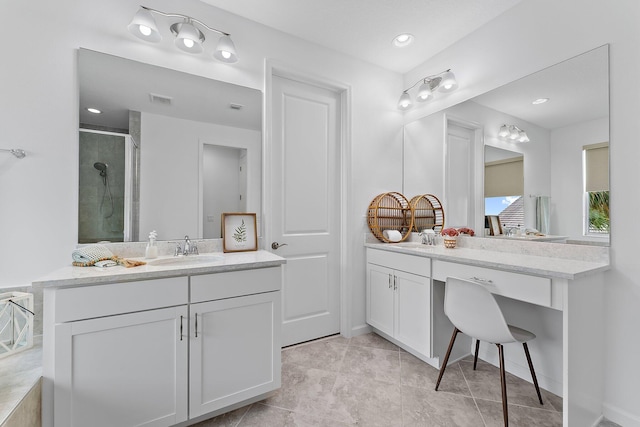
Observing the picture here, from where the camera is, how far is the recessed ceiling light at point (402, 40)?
2375 millimetres

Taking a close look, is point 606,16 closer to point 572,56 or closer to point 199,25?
point 572,56

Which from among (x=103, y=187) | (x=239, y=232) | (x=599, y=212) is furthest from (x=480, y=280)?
(x=103, y=187)

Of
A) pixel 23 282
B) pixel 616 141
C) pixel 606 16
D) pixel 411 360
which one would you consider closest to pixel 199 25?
pixel 23 282

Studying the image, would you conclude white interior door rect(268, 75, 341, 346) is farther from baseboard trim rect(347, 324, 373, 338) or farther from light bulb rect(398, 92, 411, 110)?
light bulb rect(398, 92, 411, 110)

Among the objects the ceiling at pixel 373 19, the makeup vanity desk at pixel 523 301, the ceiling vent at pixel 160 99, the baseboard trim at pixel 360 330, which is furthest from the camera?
the baseboard trim at pixel 360 330

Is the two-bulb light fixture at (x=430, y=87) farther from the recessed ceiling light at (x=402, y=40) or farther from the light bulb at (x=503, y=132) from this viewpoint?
the light bulb at (x=503, y=132)

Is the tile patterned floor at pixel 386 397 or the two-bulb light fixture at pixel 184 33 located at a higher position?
the two-bulb light fixture at pixel 184 33

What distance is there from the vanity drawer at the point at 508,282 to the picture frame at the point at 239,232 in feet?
4.67

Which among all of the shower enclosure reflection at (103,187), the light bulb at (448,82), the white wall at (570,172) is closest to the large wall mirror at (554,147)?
the white wall at (570,172)

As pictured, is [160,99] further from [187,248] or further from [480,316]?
[480,316]

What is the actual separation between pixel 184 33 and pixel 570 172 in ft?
8.73

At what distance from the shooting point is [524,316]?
197 centimetres

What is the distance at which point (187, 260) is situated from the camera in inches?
71.0

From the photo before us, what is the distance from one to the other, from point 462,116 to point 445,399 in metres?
2.16
